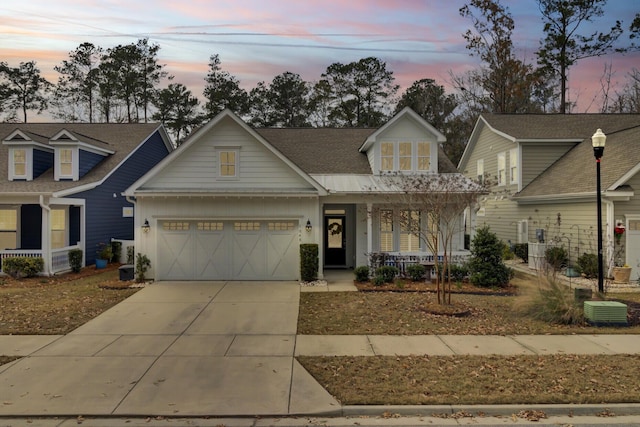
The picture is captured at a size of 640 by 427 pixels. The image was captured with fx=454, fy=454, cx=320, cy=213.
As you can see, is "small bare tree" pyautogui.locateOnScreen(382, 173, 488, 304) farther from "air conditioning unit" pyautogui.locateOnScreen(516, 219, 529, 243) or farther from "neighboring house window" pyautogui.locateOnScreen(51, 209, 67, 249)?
"neighboring house window" pyautogui.locateOnScreen(51, 209, 67, 249)

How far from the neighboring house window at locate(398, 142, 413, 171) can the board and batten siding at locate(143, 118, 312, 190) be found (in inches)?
171

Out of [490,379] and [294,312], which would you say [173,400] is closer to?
[490,379]

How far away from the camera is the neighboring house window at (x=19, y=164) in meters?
19.2

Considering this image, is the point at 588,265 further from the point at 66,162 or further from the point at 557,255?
the point at 66,162

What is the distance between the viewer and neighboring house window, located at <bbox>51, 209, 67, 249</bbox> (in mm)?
19172

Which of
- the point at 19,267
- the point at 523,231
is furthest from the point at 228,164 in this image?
the point at 523,231

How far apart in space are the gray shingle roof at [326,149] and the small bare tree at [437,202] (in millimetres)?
1919

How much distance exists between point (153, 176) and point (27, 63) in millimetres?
33723

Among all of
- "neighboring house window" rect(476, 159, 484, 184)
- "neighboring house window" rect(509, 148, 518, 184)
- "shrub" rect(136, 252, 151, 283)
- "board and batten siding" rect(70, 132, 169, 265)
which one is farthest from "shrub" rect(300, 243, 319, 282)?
"neighboring house window" rect(476, 159, 484, 184)

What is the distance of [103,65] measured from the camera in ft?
134

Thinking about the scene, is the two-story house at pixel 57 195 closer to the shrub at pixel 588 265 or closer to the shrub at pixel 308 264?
the shrub at pixel 308 264

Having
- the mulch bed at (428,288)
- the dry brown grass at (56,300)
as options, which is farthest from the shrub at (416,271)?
the dry brown grass at (56,300)

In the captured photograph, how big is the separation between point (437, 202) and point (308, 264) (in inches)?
211

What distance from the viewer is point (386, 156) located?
17.9 m
